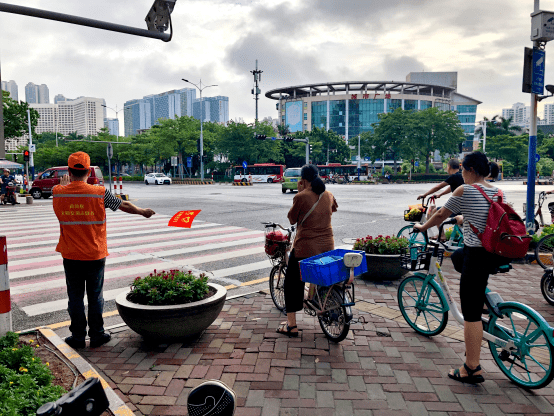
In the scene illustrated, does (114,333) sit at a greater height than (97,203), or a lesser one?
lesser

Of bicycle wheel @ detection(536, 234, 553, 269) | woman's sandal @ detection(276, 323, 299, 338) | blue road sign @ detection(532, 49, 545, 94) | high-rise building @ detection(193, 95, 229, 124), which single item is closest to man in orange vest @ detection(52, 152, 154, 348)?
woman's sandal @ detection(276, 323, 299, 338)

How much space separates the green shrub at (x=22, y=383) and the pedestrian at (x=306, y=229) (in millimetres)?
2213

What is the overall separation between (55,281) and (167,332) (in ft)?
11.6

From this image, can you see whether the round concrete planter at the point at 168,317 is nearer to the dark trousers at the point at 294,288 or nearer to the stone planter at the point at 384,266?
the dark trousers at the point at 294,288

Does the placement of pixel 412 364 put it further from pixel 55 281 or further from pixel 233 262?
pixel 55 281

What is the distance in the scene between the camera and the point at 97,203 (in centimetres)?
416

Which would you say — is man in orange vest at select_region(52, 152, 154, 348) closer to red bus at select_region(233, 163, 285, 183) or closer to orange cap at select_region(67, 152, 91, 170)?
orange cap at select_region(67, 152, 91, 170)

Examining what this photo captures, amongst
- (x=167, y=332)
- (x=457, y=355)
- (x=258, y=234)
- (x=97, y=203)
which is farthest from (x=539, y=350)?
(x=258, y=234)

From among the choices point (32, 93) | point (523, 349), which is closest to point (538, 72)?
point (523, 349)

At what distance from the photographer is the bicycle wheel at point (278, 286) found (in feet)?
17.0

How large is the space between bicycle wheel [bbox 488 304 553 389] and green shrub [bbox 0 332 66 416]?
335 cm

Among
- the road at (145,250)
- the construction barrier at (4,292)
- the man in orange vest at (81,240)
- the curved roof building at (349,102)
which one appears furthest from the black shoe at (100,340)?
the curved roof building at (349,102)

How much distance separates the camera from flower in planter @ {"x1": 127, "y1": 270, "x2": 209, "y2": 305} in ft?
13.7

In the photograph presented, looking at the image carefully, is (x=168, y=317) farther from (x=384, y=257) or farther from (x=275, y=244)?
(x=384, y=257)
